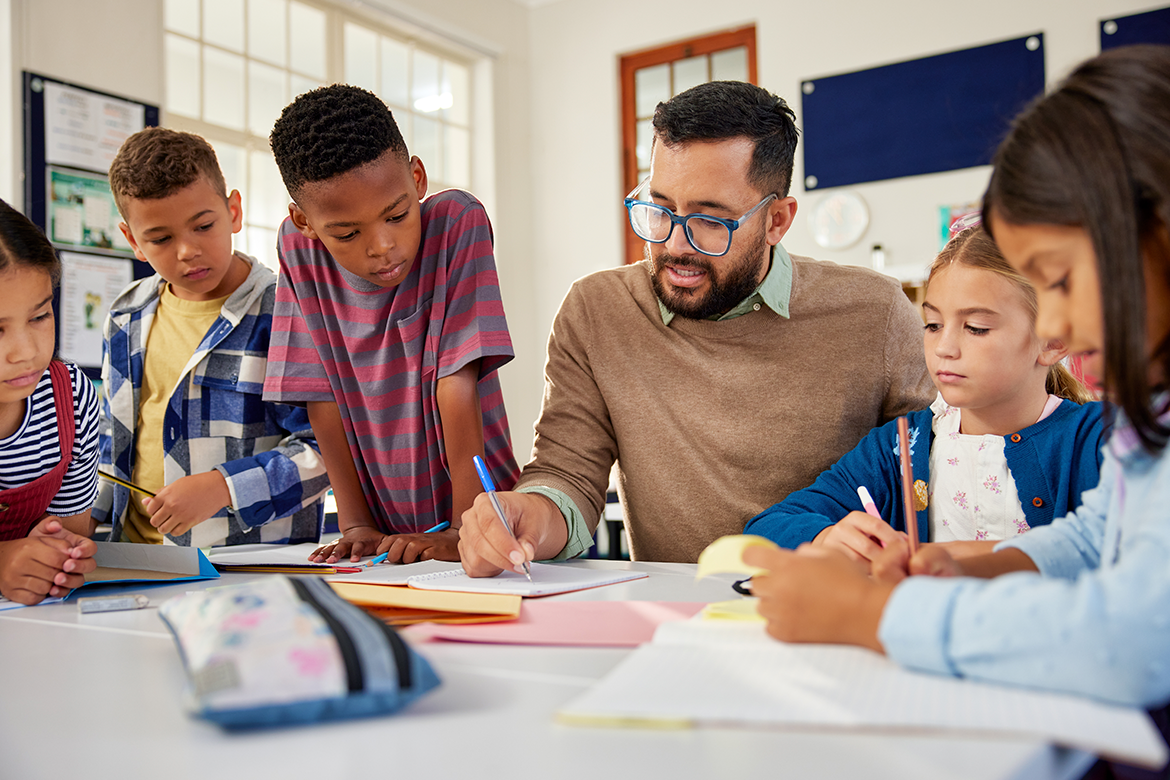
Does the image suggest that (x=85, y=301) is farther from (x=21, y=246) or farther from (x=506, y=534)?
(x=506, y=534)

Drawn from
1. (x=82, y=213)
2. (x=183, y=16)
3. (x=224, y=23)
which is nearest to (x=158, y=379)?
(x=82, y=213)

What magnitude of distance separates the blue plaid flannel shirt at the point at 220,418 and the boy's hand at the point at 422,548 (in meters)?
0.37

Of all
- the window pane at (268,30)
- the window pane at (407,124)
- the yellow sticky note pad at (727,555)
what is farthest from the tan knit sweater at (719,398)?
the window pane at (407,124)

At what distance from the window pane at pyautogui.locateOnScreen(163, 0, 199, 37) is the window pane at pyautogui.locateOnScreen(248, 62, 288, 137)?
0.34 meters

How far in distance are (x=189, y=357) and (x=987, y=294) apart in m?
1.40

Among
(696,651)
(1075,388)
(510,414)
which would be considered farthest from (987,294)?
(510,414)

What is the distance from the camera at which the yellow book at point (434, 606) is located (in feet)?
2.63

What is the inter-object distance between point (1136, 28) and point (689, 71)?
2313 millimetres

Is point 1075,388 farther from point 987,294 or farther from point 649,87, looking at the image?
point 649,87

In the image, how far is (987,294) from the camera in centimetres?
118

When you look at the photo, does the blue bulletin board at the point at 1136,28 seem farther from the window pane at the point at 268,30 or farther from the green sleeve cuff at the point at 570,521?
the green sleeve cuff at the point at 570,521

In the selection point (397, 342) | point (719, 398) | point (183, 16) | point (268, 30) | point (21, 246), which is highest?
point (268, 30)

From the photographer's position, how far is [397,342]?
145cm

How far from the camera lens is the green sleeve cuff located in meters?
1.28
